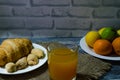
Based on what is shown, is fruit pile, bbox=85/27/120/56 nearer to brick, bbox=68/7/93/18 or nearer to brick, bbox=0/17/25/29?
brick, bbox=68/7/93/18

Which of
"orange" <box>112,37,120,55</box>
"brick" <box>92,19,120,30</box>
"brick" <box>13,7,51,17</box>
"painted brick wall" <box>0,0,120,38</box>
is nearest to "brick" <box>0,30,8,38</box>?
"painted brick wall" <box>0,0,120,38</box>

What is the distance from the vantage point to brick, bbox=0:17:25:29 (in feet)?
4.23

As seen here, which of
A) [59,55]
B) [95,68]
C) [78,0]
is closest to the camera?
[59,55]

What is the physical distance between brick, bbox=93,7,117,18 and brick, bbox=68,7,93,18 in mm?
30

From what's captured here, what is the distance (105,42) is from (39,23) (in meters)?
0.42

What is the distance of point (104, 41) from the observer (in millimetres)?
1009

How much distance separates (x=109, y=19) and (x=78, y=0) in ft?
0.62

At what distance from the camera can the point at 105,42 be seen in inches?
39.5

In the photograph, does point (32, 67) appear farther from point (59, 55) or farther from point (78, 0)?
point (78, 0)

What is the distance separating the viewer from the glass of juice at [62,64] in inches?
32.6

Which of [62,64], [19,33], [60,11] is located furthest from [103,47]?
[19,33]

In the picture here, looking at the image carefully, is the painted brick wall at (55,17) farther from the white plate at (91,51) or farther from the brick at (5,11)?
the white plate at (91,51)

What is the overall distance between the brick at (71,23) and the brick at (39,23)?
0.12ft

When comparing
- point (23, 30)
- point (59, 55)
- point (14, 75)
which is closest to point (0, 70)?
point (14, 75)
